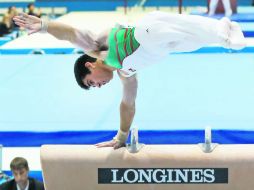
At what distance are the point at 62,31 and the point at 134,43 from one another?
47 cm

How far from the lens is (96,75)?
11.1 feet

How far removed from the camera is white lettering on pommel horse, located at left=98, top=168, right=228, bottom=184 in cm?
337

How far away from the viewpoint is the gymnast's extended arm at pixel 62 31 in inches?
125

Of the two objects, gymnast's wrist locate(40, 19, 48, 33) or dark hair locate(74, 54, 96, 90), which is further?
dark hair locate(74, 54, 96, 90)

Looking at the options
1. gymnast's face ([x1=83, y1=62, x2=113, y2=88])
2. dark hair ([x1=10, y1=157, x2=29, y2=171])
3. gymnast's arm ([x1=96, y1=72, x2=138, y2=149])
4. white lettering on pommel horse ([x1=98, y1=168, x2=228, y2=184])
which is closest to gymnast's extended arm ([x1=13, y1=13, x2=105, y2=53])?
gymnast's face ([x1=83, y1=62, x2=113, y2=88])

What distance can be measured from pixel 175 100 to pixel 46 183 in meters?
1.88

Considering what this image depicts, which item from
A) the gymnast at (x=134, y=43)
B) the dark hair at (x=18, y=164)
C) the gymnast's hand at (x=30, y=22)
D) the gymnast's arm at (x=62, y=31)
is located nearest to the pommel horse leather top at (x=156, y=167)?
the gymnast at (x=134, y=43)

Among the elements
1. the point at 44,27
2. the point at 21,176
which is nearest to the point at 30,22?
the point at 44,27

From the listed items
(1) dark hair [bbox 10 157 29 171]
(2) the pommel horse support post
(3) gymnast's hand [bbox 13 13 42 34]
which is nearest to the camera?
(3) gymnast's hand [bbox 13 13 42 34]

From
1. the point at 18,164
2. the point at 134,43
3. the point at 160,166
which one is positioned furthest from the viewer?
the point at 18,164

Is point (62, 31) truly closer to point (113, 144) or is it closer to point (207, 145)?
point (113, 144)

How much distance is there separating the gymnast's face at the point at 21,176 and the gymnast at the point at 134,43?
2.14 ft

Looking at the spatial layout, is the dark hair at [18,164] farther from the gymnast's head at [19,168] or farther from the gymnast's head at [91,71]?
the gymnast's head at [91,71]

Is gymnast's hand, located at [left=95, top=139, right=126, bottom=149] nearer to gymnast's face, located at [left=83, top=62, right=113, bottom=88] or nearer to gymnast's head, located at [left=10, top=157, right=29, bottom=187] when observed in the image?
gymnast's face, located at [left=83, top=62, right=113, bottom=88]
